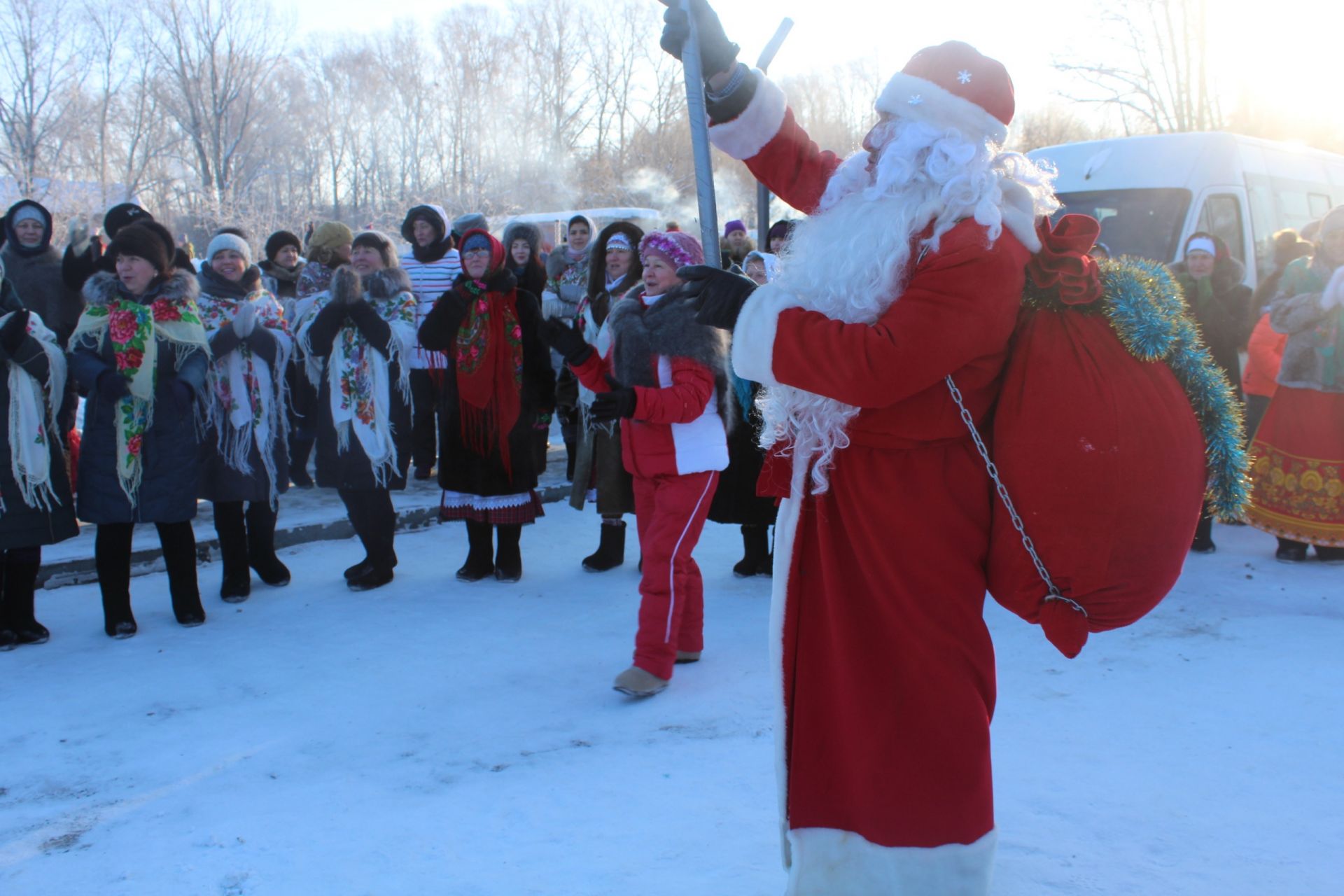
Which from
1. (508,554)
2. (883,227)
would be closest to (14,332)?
(508,554)

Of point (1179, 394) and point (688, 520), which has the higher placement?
point (1179, 394)

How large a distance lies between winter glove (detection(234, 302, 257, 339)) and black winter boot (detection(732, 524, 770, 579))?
2.60 metres

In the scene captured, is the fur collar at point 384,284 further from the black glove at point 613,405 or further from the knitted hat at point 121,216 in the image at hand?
the black glove at point 613,405

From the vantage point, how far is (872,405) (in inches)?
78.3

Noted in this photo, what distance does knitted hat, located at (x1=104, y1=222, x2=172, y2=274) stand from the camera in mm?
4461

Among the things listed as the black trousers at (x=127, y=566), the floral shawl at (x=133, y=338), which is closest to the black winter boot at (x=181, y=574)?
the black trousers at (x=127, y=566)

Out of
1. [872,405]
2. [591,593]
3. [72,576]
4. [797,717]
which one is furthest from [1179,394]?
[72,576]

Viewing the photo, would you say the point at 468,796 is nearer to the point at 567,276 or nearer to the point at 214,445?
the point at 214,445

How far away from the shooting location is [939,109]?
210cm

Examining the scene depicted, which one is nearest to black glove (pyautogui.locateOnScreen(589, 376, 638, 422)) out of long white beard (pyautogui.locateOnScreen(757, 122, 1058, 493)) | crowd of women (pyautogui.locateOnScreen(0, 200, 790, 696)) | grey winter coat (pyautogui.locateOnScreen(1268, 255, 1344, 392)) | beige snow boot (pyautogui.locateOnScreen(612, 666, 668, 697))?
crowd of women (pyautogui.locateOnScreen(0, 200, 790, 696))

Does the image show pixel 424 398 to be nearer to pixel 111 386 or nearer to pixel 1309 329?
pixel 111 386

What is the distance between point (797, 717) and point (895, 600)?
1.19 feet

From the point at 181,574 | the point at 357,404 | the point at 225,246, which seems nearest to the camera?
the point at 181,574

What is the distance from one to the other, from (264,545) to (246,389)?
34.9 inches
